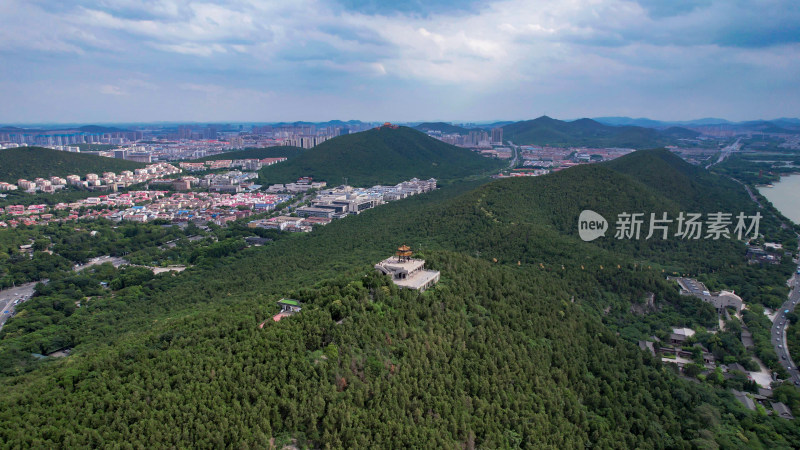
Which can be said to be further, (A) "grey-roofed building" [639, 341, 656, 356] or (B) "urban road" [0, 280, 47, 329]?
(B) "urban road" [0, 280, 47, 329]

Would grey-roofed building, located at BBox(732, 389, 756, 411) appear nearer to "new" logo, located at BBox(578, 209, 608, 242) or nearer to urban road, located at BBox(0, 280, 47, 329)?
"new" logo, located at BBox(578, 209, 608, 242)

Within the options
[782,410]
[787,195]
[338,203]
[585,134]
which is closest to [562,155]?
Result: [787,195]

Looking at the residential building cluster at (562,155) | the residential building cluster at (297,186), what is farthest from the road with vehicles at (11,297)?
the residential building cluster at (562,155)

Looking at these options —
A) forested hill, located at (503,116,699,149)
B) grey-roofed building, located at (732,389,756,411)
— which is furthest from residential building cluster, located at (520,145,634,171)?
grey-roofed building, located at (732,389,756,411)

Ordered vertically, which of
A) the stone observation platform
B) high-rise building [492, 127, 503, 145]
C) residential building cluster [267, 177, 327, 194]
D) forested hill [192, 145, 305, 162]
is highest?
high-rise building [492, 127, 503, 145]

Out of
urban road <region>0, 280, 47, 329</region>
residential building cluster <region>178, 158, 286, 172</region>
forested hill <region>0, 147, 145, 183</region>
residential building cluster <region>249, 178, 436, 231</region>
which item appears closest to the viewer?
urban road <region>0, 280, 47, 329</region>

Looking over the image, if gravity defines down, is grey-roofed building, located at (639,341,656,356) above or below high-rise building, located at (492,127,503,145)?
below
